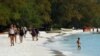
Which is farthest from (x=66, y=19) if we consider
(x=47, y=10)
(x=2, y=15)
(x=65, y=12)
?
(x=2, y=15)

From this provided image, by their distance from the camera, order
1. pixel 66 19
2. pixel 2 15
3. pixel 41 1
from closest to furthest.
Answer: pixel 2 15, pixel 41 1, pixel 66 19

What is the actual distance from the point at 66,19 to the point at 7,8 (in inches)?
1441

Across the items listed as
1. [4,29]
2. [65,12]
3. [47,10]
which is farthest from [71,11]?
[4,29]

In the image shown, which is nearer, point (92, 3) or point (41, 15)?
point (41, 15)

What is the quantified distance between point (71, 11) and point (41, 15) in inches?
665

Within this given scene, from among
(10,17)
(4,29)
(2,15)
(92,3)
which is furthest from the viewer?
(92,3)

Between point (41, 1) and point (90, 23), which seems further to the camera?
point (90, 23)

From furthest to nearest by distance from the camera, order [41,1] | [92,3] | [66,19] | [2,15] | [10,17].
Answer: [92,3], [66,19], [41,1], [10,17], [2,15]

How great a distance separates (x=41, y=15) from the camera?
83.9 meters

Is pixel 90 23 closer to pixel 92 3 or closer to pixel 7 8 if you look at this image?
pixel 92 3

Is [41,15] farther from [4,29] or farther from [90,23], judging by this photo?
[90,23]

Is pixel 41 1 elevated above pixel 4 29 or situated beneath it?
elevated above

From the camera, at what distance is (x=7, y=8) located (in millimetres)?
62906

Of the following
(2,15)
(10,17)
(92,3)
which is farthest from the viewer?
(92,3)
